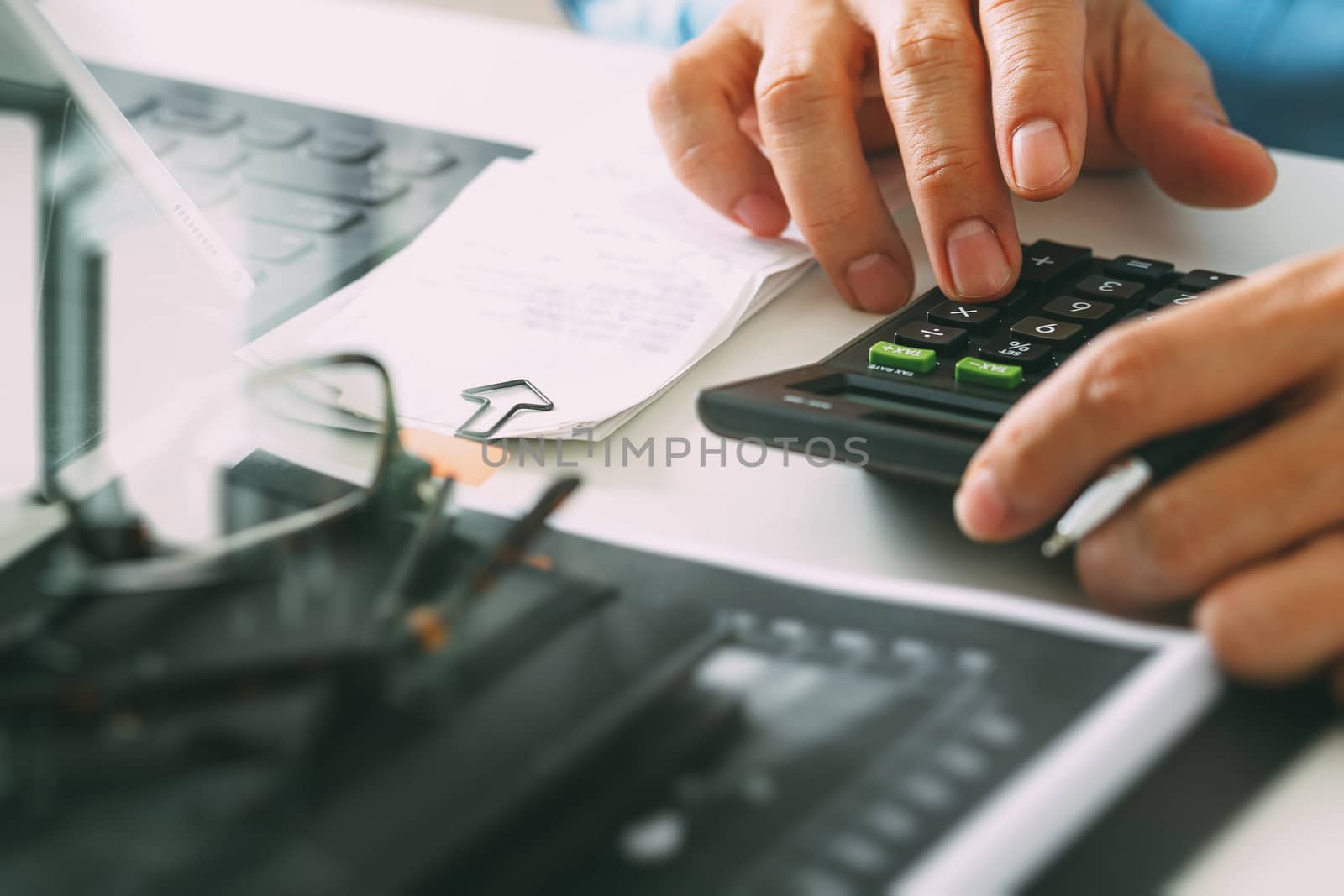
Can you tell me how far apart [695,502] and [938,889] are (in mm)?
235

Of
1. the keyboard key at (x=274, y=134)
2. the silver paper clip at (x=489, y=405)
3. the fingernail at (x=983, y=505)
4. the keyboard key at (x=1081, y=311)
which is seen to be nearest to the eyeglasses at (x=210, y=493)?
the silver paper clip at (x=489, y=405)

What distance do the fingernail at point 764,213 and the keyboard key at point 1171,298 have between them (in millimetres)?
211

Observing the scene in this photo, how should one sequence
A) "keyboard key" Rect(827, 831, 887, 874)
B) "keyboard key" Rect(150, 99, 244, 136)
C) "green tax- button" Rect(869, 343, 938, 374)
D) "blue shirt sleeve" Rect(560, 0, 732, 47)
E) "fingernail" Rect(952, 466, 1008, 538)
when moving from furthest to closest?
"blue shirt sleeve" Rect(560, 0, 732, 47) → "keyboard key" Rect(150, 99, 244, 136) → "green tax- button" Rect(869, 343, 938, 374) → "fingernail" Rect(952, 466, 1008, 538) → "keyboard key" Rect(827, 831, 887, 874)

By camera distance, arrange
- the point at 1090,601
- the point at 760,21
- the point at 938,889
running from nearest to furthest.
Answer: the point at 938,889 → the point at 1090,601 → the point at 760,21

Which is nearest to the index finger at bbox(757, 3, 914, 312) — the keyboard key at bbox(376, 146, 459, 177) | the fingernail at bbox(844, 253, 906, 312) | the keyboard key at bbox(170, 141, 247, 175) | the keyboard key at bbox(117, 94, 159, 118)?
the fingernail at bbox(844, 253, 906, 312)

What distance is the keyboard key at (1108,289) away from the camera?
540 mm

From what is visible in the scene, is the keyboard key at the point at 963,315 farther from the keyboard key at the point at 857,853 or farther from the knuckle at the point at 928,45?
the keyboard key at the point at 857,853

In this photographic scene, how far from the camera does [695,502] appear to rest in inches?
19.4

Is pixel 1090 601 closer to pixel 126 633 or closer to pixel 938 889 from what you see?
pixel 938 889

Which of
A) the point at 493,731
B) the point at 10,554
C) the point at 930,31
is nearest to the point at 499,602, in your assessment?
the point at 493,731

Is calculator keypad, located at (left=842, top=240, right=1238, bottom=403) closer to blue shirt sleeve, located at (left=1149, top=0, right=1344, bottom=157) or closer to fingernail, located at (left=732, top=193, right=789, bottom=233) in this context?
fingernail, located at (left=732, top=193, right=789, bottom=233)

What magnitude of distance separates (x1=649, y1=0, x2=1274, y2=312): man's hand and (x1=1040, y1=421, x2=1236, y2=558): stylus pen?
0.59ft

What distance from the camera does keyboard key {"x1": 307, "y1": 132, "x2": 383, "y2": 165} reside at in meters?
0.79

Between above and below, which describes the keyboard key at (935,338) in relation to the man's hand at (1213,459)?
below
